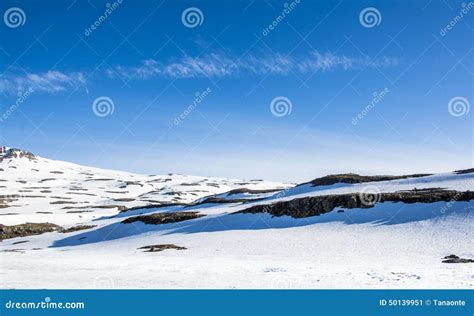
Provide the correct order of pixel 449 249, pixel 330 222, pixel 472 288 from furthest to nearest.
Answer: pixel 330 222, pixel 449 249, pixel 472 288

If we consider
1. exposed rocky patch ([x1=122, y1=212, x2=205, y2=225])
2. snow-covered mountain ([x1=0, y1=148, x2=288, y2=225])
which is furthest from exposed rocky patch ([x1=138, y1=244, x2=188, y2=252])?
snow-covered mountain ([x1=0, y1=148, x2=288, y2=225])

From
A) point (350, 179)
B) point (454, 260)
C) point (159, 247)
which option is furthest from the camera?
point (350, 179)

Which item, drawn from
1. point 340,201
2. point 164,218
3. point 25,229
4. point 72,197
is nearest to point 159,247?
point 164,218

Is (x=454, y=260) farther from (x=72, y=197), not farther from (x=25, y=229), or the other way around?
(x=72, y=197)

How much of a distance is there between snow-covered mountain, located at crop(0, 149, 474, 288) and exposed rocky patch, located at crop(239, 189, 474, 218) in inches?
4.6

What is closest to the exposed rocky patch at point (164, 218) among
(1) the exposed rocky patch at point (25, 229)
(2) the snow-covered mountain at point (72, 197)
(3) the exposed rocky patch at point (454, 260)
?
(1) the exposed rocky patch at point (25, 229)

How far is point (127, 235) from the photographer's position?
4716cm

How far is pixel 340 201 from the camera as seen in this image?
45.4 meters

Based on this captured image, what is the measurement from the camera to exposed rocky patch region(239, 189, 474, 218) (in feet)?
139

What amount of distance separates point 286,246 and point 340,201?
47.2 feet

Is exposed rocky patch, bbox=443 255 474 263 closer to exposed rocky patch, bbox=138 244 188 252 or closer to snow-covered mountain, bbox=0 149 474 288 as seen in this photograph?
snow-covered mountain, bbox=0 149 474 288
